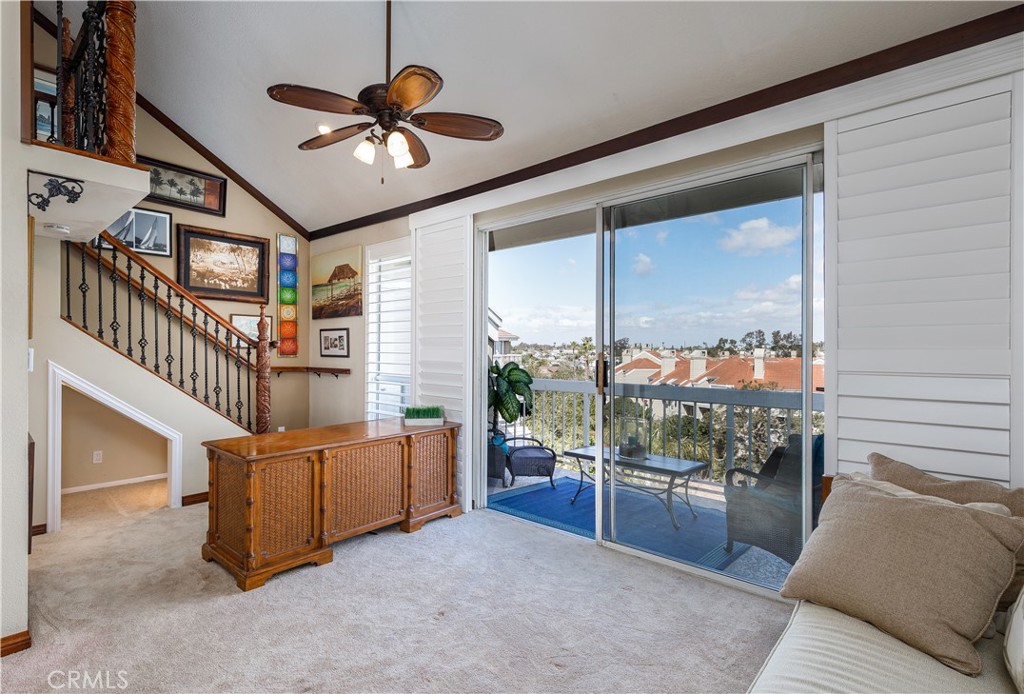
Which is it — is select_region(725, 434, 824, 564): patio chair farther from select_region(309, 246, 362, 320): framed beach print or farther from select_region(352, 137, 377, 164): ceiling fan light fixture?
select_region(309, 246, 362, 320): framed beach print

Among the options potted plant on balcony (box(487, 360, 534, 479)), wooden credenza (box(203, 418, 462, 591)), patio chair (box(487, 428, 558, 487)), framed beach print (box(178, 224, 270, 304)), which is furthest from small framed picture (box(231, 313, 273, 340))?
patio chair (box(487, 428, 558, 487))

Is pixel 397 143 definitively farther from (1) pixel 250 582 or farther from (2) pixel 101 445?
(2) pixel 101 445

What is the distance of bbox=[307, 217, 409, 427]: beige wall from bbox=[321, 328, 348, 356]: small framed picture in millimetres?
54

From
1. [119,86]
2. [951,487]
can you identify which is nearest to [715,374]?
[951,487]

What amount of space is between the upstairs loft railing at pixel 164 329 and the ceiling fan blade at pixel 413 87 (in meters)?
3.13

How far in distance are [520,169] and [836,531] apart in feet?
9.91

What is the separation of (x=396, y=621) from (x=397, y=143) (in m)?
2.26

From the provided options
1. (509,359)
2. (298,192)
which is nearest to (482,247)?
(509,359)

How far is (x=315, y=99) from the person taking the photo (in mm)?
2207

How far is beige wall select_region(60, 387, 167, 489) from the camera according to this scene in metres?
4.47

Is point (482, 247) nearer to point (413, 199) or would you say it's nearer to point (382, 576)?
point (413, 199)

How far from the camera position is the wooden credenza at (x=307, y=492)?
2875mm

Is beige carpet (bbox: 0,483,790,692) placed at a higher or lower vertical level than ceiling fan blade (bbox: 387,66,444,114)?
lower

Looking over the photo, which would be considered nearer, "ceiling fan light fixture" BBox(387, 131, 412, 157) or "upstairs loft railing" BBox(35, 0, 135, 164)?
"ceiling fan light fixture" BBox(387, 131, 412, 157)
